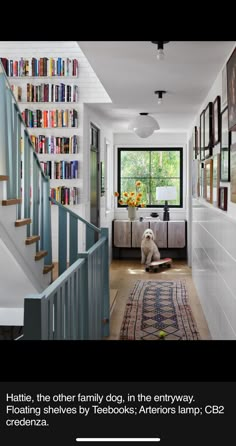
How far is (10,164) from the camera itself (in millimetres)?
3822

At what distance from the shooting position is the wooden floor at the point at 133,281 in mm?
5363

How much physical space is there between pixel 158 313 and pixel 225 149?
261 centimetres

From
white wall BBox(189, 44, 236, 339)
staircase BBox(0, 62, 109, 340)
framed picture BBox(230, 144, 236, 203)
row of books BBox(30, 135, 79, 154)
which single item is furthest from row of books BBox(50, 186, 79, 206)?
framed picture BBox(230, 144, 236, 203)

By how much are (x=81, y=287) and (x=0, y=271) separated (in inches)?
45.8

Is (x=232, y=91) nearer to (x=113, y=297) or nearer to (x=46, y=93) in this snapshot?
(x=113, y=297)

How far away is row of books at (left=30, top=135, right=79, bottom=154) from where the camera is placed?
723 cm

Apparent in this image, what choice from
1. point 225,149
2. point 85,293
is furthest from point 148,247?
point 85,293

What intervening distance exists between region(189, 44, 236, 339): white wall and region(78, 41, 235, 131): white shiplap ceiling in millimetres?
242

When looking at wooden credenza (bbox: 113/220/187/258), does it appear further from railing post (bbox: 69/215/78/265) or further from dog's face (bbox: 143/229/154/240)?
railing post (bbox: 69/215/78/265)

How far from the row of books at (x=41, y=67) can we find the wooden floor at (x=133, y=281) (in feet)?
9.38

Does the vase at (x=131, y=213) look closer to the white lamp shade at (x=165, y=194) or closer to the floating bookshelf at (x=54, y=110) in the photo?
the white lamp shade at (x=165, y=194)

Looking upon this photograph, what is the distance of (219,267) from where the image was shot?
13.7 feet

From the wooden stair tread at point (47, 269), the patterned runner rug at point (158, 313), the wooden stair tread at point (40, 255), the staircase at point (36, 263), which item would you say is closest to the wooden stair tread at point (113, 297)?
the patterned runner rug at point (158, 313)

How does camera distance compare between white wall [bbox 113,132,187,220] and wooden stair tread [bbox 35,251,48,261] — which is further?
white wall [bbox 113,132,187,220]
